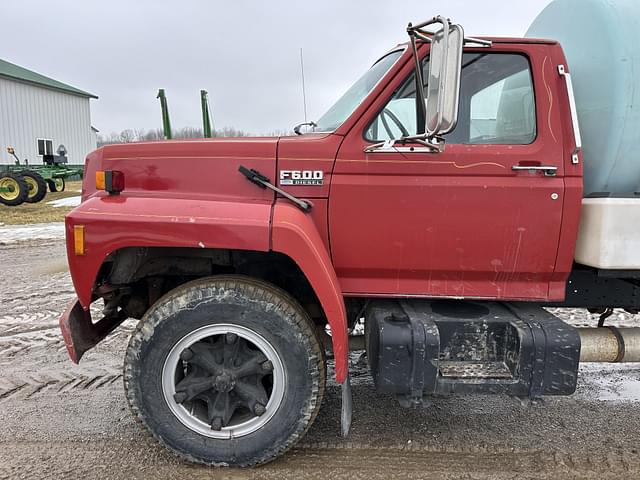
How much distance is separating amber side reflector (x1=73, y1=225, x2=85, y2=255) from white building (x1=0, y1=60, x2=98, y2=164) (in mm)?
30482

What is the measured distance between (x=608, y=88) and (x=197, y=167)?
7.67ft

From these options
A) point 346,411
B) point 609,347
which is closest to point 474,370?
point 346,411

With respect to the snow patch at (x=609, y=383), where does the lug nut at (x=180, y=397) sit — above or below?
above

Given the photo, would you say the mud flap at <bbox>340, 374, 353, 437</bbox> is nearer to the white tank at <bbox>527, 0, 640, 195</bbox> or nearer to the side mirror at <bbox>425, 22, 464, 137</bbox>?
the side mirror at <bbox>425, 22, 464, 137</bbox>

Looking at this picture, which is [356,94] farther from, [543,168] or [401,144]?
[543,168]

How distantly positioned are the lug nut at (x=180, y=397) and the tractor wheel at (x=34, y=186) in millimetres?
16635

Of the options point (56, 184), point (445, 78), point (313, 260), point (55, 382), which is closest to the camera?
point (445, 78)

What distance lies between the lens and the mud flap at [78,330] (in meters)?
2.67

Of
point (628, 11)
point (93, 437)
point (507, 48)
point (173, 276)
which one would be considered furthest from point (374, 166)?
point (93, 437)

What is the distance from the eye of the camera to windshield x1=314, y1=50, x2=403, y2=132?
9.13ft

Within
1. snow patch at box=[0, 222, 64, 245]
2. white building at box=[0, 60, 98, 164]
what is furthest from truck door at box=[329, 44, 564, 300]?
white building at box=[0, 60, 98, 164]

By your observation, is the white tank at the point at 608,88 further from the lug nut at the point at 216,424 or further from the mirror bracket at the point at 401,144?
the lug nut at the point at 216,424

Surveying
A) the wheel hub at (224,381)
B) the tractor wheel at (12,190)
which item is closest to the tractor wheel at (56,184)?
the tractor wheel at (12,190)

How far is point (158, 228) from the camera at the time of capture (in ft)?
7.96
